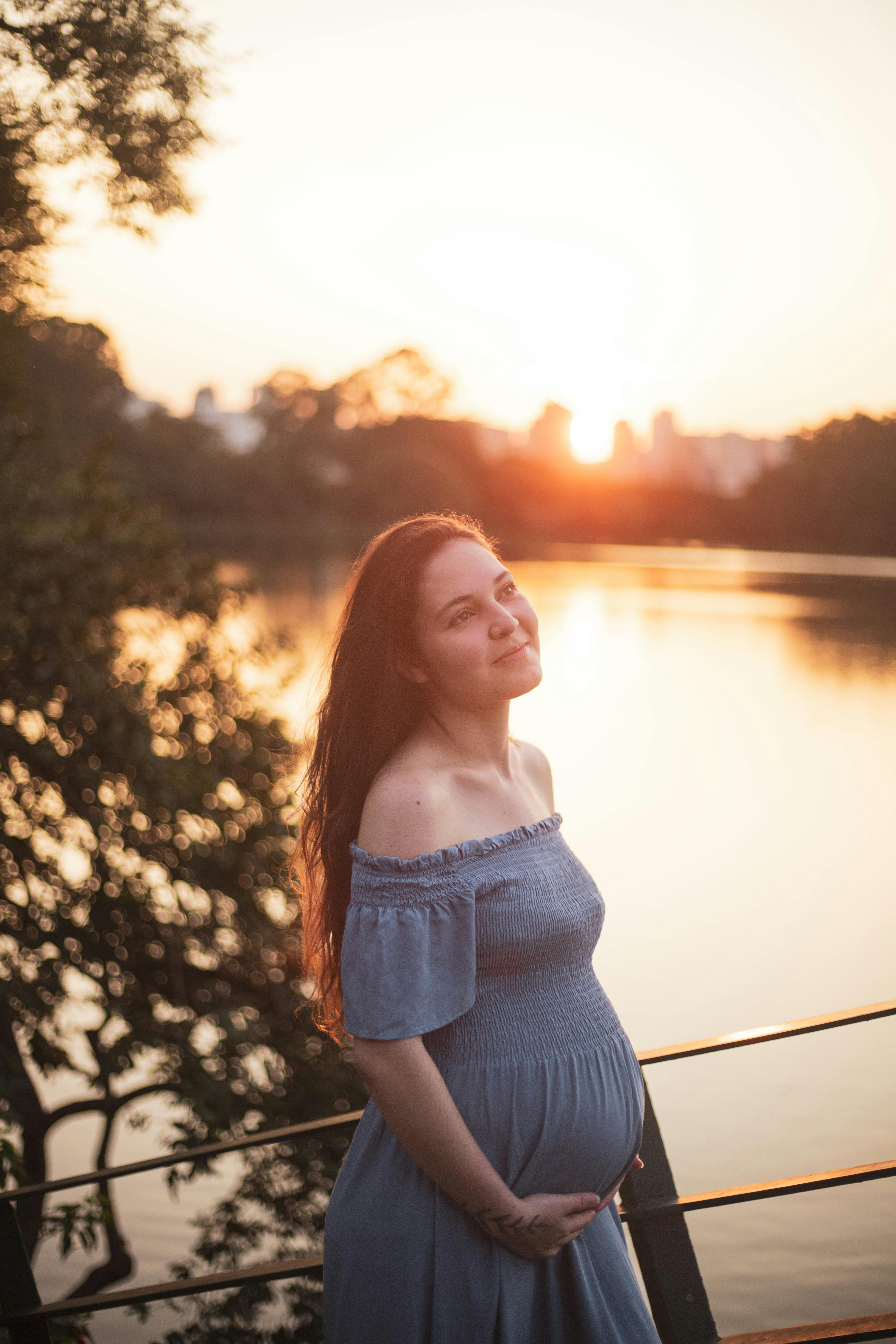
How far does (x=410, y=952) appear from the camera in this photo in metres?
1.19

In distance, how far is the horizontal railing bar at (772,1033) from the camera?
4.99ft

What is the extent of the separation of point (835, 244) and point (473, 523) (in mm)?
16185

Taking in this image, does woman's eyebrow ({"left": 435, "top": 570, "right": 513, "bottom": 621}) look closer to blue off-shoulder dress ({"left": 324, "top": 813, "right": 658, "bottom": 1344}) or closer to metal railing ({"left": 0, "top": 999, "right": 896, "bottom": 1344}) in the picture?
blue off-shoulder dress ({"left": 324, "top": 813, "right": 658, "bottom": 1344})

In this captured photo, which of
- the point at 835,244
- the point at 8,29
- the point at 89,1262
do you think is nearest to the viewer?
the point at 8,29

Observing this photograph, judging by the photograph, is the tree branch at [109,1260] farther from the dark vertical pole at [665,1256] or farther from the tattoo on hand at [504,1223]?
the tattoo on hand at [504,1223]

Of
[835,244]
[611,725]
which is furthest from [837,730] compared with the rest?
[835,244]

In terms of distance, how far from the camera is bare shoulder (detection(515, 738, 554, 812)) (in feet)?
4.97

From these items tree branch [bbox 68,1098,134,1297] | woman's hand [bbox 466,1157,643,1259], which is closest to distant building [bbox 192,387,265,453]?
tree branch [bbox 68,1098,134,1297]

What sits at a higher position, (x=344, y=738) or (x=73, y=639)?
(x=73, y=639)

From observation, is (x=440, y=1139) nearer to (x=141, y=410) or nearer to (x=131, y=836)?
(x=131, y=836)

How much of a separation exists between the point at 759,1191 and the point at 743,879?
1875cm

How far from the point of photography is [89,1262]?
9.23m

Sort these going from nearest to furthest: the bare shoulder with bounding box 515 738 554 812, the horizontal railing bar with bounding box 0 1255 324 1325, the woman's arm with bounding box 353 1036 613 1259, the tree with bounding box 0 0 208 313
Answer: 1. the woman's arm with bounding box 353 1036 613 1259
2. the bare shoulder with bounding box 515 738 554 812
3. the horizontal railing bar with bounding box 0 1255 324 1325
4. the tree with bounding box 0 0 208 313

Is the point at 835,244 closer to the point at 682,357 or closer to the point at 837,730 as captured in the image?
the point at 682,357
